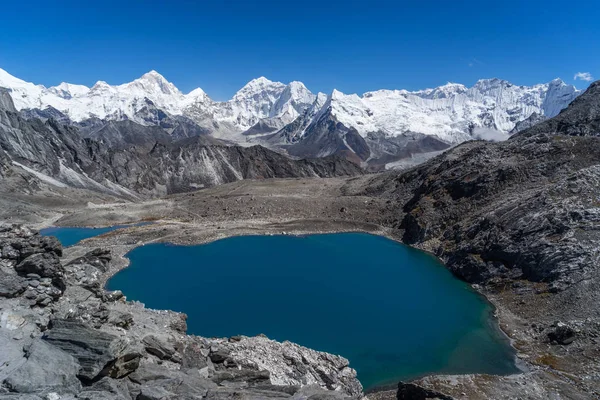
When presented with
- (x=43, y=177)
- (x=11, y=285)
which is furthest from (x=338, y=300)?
(x=43, y=177)

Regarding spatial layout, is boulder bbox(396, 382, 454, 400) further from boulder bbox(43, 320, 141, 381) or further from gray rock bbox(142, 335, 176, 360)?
boulder bbox(43, 320, 141, 381)

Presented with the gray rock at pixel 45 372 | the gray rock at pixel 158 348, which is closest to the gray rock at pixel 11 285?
the gray rock at pixel 45 372

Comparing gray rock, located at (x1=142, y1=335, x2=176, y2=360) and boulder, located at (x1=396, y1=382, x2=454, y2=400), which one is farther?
boulder, located at (x1=396, y1=382, x2=454, y2=400)

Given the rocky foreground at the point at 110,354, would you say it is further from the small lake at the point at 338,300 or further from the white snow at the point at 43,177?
the white snow at the point at 43,177

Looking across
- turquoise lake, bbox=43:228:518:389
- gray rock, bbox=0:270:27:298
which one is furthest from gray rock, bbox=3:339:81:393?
turquoise lake, bbox=43:228:518:389

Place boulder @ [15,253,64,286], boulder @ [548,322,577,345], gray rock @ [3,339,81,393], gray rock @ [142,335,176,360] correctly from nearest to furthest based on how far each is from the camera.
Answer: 1. gray rock @ [3,339,81,393]
2. gray rock @ [142,335,176,360]
3. boulder @ [15,253,64,286]
4. boulder @ [548,322,577,345]

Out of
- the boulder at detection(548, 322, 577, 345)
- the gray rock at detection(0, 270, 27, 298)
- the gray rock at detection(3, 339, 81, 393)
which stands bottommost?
the boulder at detection(548, 322, 577, 345)

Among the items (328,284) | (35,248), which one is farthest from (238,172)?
(35,248)

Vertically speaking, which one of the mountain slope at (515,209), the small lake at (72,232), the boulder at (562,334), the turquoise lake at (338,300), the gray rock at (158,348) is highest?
the mountain slope at (515,209)
